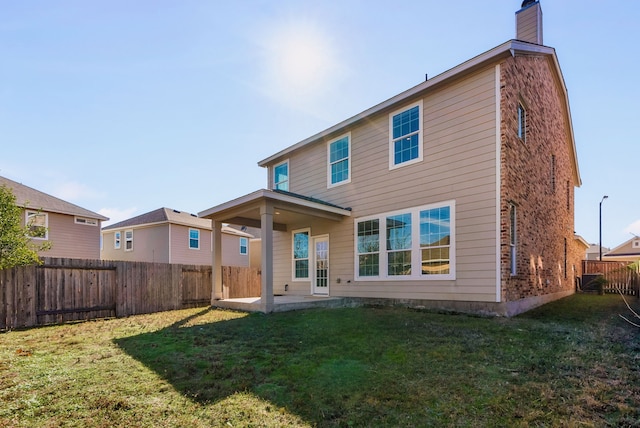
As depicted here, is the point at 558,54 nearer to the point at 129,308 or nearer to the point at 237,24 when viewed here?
the point at 237,24

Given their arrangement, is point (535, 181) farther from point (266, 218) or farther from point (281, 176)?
point (281, 176)

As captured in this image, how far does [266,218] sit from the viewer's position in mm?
9000

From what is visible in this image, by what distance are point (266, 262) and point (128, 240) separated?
17.5 m

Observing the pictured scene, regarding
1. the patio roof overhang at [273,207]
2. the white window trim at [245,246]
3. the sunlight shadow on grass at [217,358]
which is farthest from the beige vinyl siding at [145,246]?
the sunlight shadow on grass at [217,358]

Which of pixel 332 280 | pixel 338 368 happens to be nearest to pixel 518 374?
pixel 338 368

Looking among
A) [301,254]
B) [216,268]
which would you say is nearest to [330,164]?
[301,254]

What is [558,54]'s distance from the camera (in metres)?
11.8

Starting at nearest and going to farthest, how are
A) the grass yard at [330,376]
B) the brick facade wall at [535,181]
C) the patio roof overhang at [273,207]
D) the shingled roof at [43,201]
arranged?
the grass yard at [330,376], the brick facade wall at [535,181], the patio roof overhang at [273,207], the shingled roof at [43,201]

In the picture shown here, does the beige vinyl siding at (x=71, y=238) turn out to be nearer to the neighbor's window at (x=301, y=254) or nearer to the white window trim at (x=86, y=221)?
the white window trim at (x=86, y=221)

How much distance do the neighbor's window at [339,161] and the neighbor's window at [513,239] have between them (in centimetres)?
467

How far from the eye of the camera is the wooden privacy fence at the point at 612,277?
46.5ft

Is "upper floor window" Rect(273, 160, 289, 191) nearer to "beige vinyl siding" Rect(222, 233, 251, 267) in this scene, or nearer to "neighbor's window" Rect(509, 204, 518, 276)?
"neighbor's window" Rect(509, 204, 518, 276)

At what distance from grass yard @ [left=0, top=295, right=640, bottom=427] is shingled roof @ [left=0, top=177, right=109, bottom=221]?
11.6 m

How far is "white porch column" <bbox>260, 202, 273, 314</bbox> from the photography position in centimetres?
880
